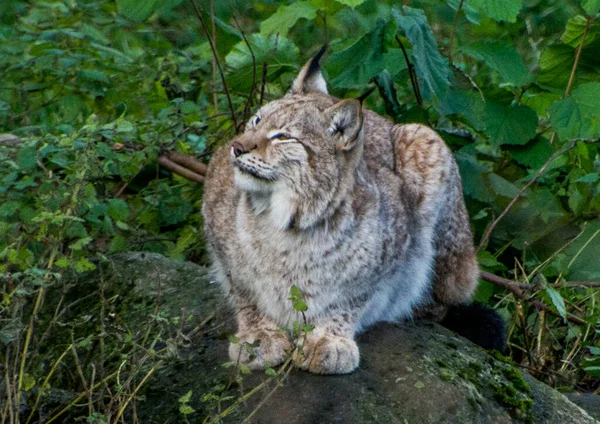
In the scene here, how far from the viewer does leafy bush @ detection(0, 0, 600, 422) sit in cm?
596

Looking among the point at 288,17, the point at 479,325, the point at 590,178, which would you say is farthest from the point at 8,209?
the point at 590,178

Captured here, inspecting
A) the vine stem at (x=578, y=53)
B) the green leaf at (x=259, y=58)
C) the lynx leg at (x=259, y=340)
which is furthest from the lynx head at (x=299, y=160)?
the vine stem at (x=578, y=53)

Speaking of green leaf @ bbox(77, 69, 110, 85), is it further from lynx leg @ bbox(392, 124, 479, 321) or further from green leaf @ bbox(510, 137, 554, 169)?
green leaf @ bbox(510, 137, 554, 169)

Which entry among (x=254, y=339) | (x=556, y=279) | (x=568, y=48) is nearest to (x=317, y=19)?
(x=568, y=48)

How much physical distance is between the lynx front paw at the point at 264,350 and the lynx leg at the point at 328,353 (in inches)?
3.7

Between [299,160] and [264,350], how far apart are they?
828 millimetres

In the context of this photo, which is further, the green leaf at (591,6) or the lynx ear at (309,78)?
the green leaf at (591,6)

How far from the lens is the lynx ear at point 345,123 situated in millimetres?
4629

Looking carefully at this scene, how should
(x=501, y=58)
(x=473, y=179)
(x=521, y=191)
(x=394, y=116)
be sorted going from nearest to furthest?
1. (x=501, y=58)
2. (x=521, y=191)
3. (x=473, y=179)
4. (x=394, y=116)

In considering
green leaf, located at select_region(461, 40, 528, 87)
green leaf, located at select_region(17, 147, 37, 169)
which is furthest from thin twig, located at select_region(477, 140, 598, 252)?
green leaf, located at select_region(17, 147, 37, 169)

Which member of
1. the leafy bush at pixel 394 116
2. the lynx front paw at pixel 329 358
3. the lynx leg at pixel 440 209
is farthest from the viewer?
the leafy bush at pixel 394 116

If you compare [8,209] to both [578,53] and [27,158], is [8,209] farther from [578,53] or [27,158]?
[578,53]

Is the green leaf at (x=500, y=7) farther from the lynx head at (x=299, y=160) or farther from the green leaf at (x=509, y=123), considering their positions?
the lynx head at (x=299, y=160)

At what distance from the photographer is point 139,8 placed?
6.03 m
